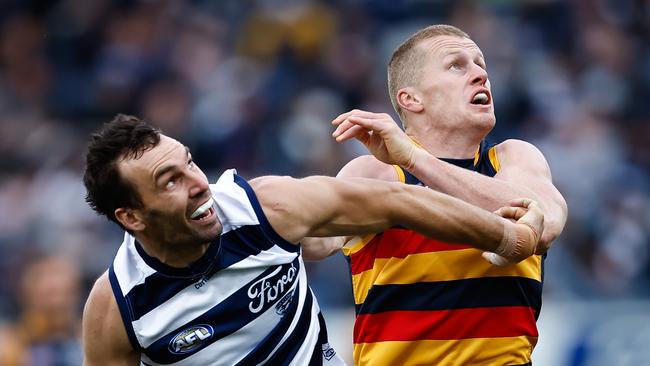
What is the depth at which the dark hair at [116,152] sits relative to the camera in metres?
4.75

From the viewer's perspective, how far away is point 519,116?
11.9 meters

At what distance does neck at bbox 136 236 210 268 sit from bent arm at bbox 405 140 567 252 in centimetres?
98

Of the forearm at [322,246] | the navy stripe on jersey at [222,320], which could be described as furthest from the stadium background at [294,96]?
the navy stripe on jersey at [222,320]

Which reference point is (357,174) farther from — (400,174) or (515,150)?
(515,150)

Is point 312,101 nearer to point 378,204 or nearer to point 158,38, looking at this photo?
point 158,38

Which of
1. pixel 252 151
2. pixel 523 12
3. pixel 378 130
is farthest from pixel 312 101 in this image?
pixel 378 130

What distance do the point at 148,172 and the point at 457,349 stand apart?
153cm

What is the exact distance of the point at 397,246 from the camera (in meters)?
5.13

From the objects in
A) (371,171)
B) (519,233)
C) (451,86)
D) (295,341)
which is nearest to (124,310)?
(295,341)

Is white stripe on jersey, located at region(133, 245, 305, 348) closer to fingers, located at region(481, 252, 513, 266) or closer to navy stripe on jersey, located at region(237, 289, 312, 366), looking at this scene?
navy stripe on jersey, located at region(237, 289, 312, 366)

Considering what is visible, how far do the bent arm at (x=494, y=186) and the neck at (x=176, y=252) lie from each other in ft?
3.22

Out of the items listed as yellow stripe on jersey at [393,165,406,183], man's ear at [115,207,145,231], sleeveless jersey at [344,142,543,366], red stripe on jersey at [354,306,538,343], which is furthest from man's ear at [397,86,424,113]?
man's ear at [115,207,145,231]

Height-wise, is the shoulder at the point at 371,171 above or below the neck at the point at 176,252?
above

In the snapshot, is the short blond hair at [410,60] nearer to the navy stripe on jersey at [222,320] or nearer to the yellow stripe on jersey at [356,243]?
the yellow stripe on jersey at [356,243]
